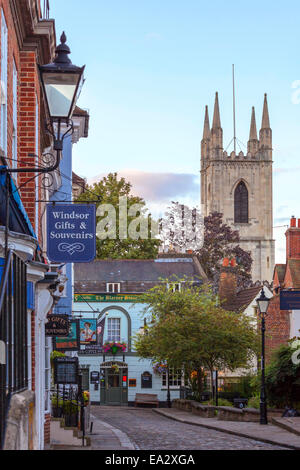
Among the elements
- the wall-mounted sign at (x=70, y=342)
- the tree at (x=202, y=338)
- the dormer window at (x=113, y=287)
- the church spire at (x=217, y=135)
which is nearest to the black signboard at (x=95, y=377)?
the dormer window at (x=113, y=287)

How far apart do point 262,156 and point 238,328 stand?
88623mm

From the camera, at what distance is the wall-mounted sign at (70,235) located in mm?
14648

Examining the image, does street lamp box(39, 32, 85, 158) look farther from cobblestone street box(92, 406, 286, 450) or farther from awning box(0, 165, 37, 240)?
cobblestone street box(92, 406, 286, 450)

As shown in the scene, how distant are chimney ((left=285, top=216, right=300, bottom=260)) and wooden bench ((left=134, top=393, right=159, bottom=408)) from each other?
11952 mm

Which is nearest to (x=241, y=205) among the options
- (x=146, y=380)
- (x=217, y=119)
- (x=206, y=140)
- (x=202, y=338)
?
(x=206, y=140)

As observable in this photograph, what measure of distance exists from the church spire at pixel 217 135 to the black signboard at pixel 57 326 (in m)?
109

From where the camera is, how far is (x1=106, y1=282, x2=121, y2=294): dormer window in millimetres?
55375

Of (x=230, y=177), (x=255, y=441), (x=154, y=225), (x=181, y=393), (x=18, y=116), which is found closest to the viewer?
(x=18, y=116)

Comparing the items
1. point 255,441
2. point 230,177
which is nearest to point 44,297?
point 255,441

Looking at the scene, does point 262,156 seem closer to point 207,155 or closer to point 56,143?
point 207,155

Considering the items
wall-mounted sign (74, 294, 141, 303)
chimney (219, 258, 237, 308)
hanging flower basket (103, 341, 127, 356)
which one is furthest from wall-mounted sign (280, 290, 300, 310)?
chimney (219, 258, 237, 308)

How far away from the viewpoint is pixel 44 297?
Result: 13.5 m

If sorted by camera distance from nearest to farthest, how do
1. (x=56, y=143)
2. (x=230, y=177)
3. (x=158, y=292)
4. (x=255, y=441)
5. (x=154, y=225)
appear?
(x=56, y=143)
(x=255, y=441)
(x=158, y=292)
(x=154, y=225)
(x=230, y=177)

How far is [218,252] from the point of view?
273 ft
